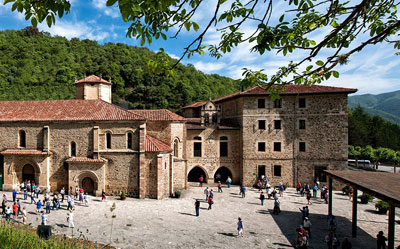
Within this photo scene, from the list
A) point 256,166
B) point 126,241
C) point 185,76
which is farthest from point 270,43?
point 185,76

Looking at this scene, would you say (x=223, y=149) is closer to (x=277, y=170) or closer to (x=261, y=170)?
(x=261, y=170)

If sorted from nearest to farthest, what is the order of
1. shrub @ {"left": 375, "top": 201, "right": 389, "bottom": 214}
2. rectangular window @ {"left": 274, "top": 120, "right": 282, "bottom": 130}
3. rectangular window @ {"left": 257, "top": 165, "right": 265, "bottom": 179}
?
shrub @ {"left": 375, "top": 201, "right": 389, "bottom": 214}
rectangular window @ {"left": 274, "top": 120, "right": 282, "bottom": 130}
rectangular window @ {"left": 257, "top": 165, "right": 265, "bottom": 179}

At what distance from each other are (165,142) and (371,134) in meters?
52.2

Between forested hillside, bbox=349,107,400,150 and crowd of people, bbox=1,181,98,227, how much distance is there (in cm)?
5258

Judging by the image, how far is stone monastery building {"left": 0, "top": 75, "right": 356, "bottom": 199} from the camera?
19.6 m

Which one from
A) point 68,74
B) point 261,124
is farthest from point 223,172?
point 68,74

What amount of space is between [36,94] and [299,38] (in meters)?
56.7

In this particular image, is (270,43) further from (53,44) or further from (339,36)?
(53,44)

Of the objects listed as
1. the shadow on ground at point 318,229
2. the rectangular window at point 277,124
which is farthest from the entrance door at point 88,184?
the rectangular window at point 277,124

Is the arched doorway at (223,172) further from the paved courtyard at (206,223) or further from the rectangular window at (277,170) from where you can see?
the paved courtyard at (206,223)

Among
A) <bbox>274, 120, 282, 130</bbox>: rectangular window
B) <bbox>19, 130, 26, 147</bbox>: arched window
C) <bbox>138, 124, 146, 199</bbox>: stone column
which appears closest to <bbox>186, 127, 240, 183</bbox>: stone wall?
<bbox>274, 120, 282, 130</bbox>: rectangular window

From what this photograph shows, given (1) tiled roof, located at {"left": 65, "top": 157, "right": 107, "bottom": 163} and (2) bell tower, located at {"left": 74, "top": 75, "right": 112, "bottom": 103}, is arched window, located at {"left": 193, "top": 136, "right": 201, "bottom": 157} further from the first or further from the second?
(2) bell tower, located at {"left": 74, "top": 75, "right": 112, "bottom": 103}

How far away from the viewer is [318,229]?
14.0 meters

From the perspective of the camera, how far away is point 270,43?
11.3ft
